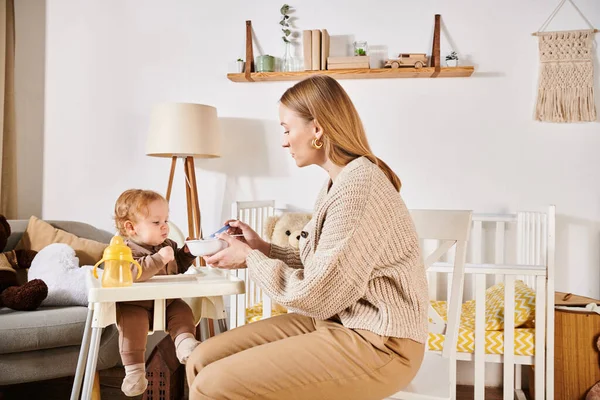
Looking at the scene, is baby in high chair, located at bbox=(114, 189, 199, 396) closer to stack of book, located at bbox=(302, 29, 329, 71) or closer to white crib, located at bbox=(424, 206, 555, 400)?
white crib, located at bbox=(424, 206, 555, 400)

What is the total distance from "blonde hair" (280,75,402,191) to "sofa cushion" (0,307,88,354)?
4.23ft

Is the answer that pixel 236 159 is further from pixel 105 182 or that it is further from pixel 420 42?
pixel 420 42

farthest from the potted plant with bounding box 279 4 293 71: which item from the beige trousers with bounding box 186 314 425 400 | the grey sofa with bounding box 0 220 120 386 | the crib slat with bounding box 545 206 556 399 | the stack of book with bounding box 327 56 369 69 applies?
the beige trousers with bounding box 186 314 425 400

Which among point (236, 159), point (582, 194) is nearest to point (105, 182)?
point (236, 159)

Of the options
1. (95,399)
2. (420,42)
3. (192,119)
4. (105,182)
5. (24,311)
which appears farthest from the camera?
(105,182)

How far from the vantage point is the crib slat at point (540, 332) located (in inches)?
84.9

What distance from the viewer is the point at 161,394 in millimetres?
2090

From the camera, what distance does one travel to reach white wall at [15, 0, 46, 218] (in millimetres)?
3178

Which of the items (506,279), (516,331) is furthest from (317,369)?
(516,331)

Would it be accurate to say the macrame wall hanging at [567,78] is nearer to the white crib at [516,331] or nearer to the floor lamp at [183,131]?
the white crib at [516,331]

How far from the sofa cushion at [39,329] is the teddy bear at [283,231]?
724mm

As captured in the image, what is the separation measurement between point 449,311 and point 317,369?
608mm

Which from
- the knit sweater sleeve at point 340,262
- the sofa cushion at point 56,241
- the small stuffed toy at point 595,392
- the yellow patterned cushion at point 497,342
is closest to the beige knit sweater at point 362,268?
the knit sweater sleeve at point 340,262

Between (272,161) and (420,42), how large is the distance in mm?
1025
